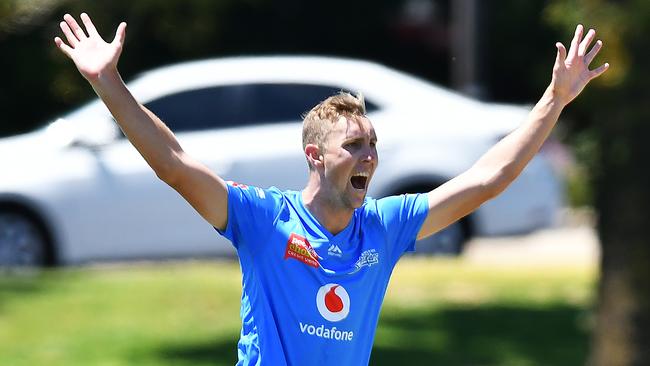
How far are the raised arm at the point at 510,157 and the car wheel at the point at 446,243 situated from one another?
7.23m

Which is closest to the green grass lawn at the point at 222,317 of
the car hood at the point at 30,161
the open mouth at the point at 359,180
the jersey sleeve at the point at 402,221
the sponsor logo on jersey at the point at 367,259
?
the car hood at the point at 30,161

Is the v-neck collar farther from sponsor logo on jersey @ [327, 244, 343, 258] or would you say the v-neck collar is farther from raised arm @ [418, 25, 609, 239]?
raised arm @ [418, 25, 609, 239]

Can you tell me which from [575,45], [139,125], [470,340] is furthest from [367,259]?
[470,340]

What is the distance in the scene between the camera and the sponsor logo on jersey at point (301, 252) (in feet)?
13.5

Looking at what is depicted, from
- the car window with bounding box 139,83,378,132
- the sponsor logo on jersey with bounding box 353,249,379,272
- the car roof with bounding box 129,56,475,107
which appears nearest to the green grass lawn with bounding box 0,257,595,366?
the car window with bounding box 139,83,378,132

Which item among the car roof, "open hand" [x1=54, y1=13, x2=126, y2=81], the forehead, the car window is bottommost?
the forehead

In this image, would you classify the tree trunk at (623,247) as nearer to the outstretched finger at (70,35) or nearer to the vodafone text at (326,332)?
Answer: the vodafone text at (326,332)

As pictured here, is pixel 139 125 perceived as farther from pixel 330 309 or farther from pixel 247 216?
pixel 330 309

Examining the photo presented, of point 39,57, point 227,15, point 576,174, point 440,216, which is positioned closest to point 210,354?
point 440,216

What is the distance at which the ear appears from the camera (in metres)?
4.14

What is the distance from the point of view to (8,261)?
11633 millimetres

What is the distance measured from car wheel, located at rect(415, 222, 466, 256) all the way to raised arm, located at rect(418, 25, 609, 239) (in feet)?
23.7

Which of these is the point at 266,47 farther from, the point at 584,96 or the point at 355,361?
the point at 355,361

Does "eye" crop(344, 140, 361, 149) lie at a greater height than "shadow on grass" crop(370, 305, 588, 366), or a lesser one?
lesser
